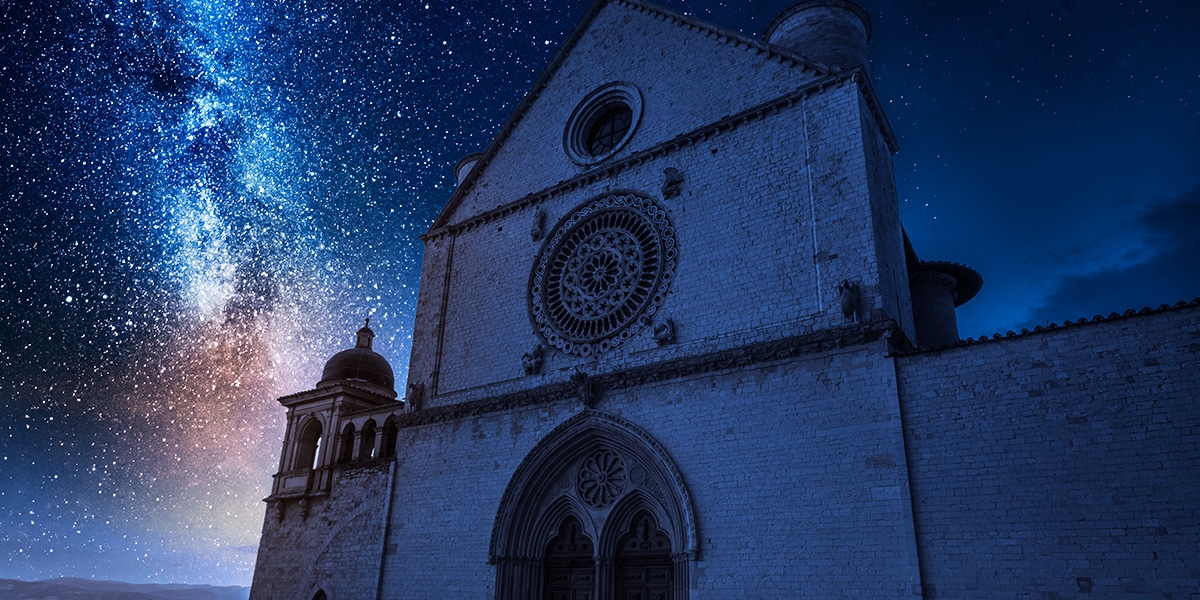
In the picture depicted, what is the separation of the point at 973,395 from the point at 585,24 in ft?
44.4

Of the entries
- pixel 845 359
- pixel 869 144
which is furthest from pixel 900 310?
pixel 869 144

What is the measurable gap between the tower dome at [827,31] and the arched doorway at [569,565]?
10.7 metres

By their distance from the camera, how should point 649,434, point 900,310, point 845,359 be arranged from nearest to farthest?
1. point 845,359
2. point 900,310
3. point 649,434

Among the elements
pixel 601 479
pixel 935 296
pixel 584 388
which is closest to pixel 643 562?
pixel 601 479

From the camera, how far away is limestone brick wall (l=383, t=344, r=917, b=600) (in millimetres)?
10133

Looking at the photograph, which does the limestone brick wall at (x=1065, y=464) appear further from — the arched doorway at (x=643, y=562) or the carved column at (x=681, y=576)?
the arched doorway at (x=643, y=562)

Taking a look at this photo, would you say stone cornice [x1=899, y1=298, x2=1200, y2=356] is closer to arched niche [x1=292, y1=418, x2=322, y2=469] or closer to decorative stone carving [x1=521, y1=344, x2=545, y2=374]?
decorative stone carving [x1=521, y1=344, x2=545, y2=374]

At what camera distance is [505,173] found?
1889 centimetres

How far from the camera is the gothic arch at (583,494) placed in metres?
13.2

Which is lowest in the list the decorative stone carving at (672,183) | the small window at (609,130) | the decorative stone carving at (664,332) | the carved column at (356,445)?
the carved column at (356,445)

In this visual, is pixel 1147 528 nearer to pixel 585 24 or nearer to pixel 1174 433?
pixel 1174 433

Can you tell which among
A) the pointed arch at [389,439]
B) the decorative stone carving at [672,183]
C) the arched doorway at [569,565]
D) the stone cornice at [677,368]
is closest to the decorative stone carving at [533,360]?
the stone cornice at [677,368]

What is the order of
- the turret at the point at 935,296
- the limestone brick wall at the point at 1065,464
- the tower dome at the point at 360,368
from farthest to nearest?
1. the tower dome at the point at 360,368
2. the turret at the point at 935,296
3. the limestone brick wall at the point at 1065,464

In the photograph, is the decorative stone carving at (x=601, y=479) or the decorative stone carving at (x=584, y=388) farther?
the decorative stone carving at (x=584, y=388)
